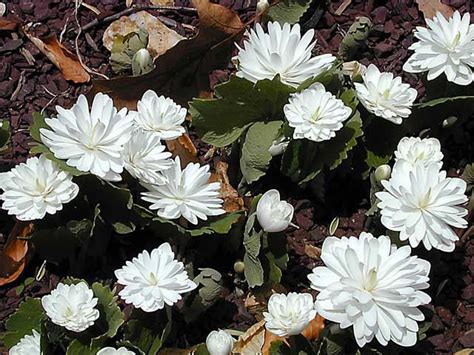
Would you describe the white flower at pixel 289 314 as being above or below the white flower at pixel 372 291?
below

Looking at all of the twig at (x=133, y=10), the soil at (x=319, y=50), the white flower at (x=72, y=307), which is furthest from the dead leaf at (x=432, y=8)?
the white flower at (x=72, y=307)

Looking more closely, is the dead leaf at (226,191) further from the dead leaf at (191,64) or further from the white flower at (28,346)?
the white flower at (28,346)

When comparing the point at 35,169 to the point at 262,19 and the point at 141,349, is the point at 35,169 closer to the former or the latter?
the point at 141,349

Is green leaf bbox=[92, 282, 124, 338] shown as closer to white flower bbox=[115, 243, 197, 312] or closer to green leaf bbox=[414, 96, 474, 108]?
white flower bbox=[115, 243, 197, 312]

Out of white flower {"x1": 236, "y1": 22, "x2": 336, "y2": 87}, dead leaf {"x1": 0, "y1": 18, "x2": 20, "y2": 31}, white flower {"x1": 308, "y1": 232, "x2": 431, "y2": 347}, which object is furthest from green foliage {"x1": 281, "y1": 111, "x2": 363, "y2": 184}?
dead leaf {"x1": 0, "y1": 18, "x2": 20, "y2": 31}

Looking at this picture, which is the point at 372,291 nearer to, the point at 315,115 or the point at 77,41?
the point at 315,115
